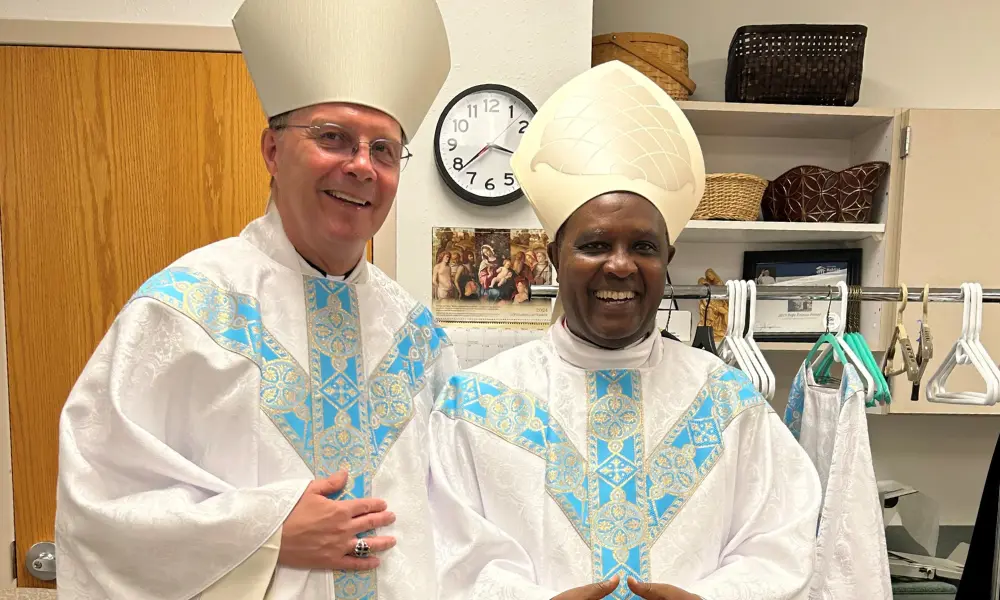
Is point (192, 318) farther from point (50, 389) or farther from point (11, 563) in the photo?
point (11, 563)

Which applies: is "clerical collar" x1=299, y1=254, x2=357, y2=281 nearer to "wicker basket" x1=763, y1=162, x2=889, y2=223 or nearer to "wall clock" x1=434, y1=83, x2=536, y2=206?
"wall clock" x1=434, y1=83, x2=536, y2=206

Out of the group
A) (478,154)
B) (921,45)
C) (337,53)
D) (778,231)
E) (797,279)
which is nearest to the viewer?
(337,53)

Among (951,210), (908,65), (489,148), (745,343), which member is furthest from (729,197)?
(908,65)

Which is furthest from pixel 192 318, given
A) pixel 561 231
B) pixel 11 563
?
pixel 11 563

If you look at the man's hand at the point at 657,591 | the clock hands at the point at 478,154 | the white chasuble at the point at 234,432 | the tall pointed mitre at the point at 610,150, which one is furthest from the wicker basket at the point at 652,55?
the man's hand at the point at 657,591

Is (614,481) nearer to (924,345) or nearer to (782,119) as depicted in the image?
(924,345)

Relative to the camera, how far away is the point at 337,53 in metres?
1.00

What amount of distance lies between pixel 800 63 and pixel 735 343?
1.16 metres

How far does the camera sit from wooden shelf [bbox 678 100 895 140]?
2.01 metres

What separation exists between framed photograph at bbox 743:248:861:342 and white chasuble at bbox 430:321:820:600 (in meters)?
1.09

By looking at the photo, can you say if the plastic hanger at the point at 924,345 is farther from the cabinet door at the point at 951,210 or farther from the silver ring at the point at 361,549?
the silver ring at the point at 361,549

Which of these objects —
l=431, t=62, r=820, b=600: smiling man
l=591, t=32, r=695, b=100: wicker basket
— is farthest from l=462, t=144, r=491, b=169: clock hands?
l=431, t=62, r=820, b=600: smiling man

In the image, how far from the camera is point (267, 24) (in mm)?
1044

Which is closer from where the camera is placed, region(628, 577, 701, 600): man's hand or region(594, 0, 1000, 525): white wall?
region(628, 577, 701, 600): man's hand
